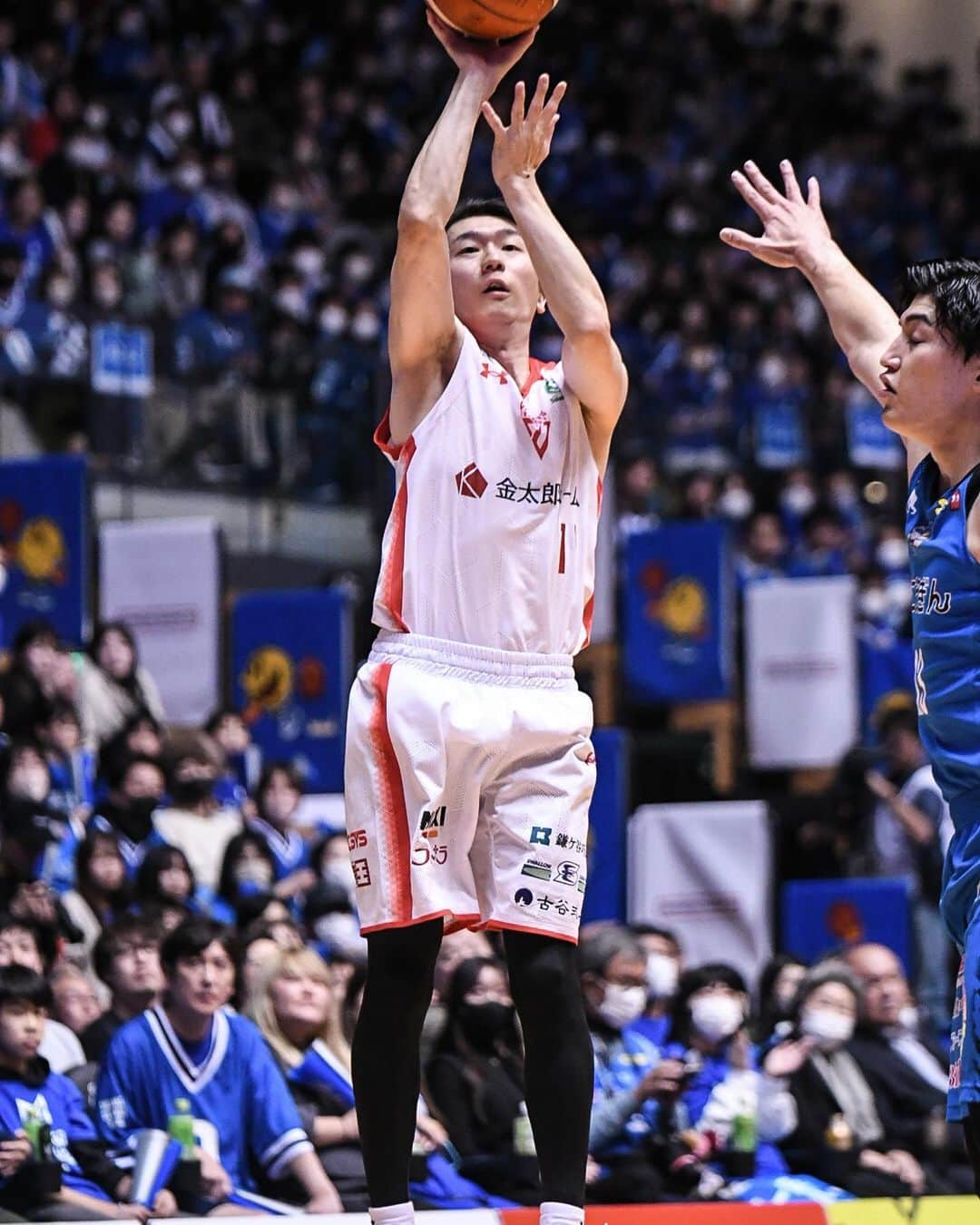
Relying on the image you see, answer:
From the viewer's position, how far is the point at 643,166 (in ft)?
69.7

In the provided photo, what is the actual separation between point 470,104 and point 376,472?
8.45 m

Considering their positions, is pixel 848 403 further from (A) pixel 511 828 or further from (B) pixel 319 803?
(A) pixel 511 828

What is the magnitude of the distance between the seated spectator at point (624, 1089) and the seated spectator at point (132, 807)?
215 centimetres

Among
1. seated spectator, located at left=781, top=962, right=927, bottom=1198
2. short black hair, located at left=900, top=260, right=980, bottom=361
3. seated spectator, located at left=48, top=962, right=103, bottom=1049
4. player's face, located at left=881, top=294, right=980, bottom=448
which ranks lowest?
seated spectator, located at left=781, top=962, right=927, bottom=1198

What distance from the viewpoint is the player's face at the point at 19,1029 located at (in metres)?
6.47

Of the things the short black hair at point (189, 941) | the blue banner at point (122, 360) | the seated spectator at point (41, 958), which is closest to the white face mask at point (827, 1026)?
the short black hair at point (189, 941)

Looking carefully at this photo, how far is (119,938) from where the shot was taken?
24.5 ft

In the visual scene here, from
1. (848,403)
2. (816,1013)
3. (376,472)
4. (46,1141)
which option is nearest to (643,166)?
(848,403)

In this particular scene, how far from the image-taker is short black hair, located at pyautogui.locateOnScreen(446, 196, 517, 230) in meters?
4.85

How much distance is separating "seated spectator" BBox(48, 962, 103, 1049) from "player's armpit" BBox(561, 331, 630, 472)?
11.4ft

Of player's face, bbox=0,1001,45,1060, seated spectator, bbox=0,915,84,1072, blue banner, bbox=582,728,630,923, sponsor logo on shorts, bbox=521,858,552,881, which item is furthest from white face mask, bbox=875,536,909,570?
sponsor logo on shorts, bbox=521,858,552,881

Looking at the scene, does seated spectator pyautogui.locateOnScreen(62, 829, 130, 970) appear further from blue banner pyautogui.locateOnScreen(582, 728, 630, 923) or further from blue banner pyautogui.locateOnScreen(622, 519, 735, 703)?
blue banner pyautogui.locateOnScreen(622, 519, 735, 703)

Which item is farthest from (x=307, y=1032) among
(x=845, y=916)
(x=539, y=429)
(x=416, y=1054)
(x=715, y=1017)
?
(x=845, y=916)

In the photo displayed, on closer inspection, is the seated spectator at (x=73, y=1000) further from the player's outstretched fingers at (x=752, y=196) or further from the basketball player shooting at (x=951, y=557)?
the basketball player shooting at (x=951, y=557)
